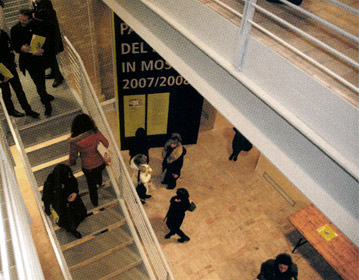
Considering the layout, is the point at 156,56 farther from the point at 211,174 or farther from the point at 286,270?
the point at 286,270

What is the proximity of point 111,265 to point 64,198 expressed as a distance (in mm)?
1404

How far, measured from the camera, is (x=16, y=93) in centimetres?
457

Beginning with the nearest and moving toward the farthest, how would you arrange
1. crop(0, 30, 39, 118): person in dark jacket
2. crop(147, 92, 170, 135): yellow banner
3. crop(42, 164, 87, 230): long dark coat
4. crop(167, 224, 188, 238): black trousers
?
crop(42, 164, 87, 230): long dark coat
crop(0, 30, 39, 118): person in dark jacket
crop(167, 224, 188, 238): black trousers
crop(147, 92, 170, 135): yellow banner

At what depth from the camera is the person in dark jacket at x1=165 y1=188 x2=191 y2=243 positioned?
529cm

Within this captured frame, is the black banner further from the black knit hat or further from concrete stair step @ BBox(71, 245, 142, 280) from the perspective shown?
the black knit hat

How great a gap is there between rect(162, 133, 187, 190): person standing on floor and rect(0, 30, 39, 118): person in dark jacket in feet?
8.07

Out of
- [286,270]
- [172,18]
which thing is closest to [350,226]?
[172,18]

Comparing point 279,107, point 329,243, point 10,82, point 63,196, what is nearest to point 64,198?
point 63,196

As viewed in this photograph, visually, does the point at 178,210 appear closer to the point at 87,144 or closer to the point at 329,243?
the point at 87,144

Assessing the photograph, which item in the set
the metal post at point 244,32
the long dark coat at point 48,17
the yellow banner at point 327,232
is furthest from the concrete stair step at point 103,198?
the yellow banner at point 327,232

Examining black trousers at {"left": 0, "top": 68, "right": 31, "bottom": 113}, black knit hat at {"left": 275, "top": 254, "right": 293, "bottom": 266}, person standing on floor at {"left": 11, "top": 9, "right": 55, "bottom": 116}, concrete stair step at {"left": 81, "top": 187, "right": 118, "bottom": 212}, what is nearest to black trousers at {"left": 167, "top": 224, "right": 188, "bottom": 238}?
concrete stair step at {"left": 81, "top": 187, "right": 118, "bottom": 212}

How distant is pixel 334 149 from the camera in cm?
194

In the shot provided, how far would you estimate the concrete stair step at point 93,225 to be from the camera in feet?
14.4

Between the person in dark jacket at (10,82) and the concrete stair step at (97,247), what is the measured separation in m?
2.13
